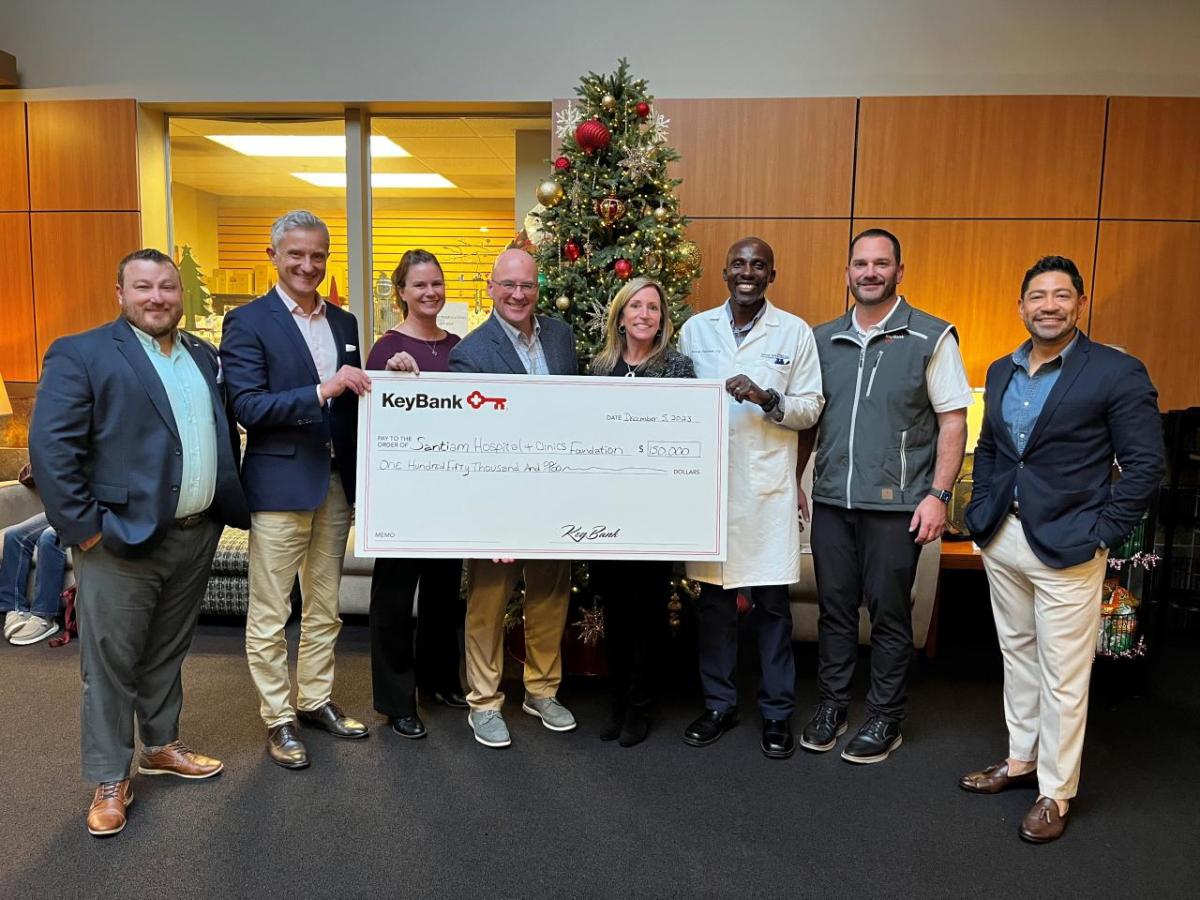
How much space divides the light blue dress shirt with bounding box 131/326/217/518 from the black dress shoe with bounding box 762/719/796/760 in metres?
2.01

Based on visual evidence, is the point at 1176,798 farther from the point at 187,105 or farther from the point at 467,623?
the point at 187,105

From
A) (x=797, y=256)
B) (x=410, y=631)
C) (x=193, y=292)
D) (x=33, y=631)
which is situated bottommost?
(x=33, y=631)

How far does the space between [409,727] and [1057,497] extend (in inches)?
88.3

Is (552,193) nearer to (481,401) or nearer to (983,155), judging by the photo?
(481,401)

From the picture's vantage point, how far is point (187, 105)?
4918 millimetres

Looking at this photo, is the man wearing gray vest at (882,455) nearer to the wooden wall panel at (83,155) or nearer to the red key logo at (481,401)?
the red key logo at (481,401)

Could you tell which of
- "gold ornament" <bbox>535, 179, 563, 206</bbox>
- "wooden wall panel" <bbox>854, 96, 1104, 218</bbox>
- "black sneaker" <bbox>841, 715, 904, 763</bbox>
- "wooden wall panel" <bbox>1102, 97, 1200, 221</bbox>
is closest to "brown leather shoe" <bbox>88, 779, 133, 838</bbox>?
"black sneaker" <bbox>841, 715, 904, 763</bbox>

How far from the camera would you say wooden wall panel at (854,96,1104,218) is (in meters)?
4.41

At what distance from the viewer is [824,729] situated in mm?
2861

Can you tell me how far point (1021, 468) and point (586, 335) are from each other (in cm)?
184

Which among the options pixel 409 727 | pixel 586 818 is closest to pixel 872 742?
pixel 586 818

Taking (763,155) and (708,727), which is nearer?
(708,727)

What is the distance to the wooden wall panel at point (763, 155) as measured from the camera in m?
4.49

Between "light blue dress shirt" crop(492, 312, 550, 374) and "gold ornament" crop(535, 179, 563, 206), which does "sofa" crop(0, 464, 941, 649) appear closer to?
"light blue dress shirt" crop(492, 312, 550, 374)
